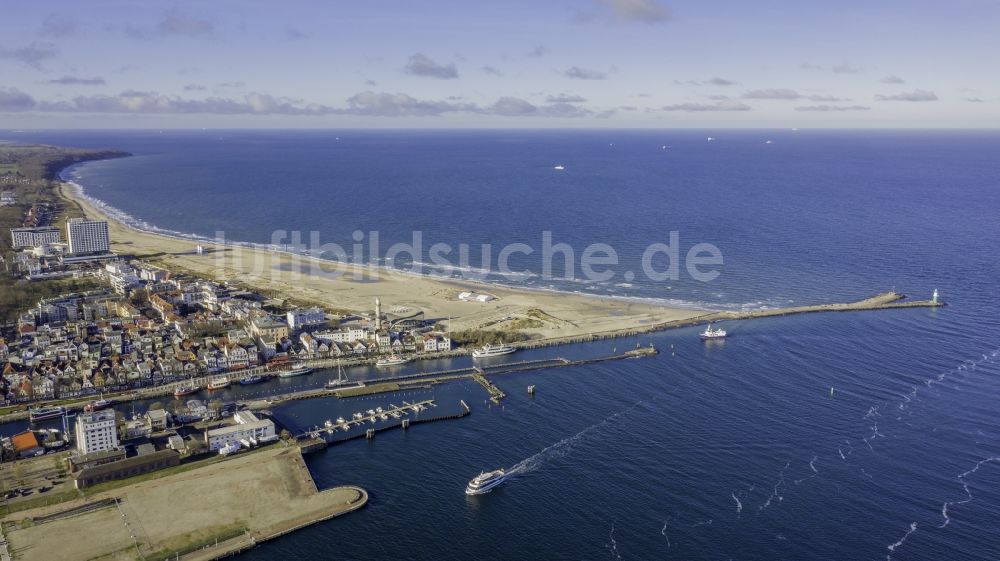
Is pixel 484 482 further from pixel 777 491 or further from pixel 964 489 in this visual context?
pixel 964 489

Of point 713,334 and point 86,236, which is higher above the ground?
point 86,236

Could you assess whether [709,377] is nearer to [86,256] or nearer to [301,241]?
[301,241]

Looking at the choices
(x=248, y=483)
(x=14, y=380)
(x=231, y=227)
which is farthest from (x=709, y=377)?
(x=231, y=227)

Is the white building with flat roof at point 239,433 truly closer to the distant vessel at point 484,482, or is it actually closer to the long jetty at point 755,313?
the distant vessel at point 484,482

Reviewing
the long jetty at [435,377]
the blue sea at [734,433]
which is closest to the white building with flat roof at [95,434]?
the long jetty at [435,377]

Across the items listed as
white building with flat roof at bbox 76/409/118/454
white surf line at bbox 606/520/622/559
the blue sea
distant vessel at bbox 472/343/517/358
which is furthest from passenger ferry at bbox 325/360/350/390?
white surf line at bbox 606/520/622/559

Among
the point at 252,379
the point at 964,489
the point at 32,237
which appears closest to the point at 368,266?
the point at 252,379
